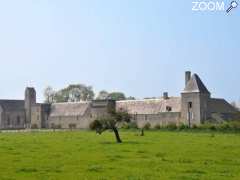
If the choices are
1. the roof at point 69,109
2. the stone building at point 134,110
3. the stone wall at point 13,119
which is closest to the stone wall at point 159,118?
the stone building at point 134,110

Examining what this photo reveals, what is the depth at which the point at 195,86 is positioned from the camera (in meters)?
81.9

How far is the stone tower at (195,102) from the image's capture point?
8031 centimetres

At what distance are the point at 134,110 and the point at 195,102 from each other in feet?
Result: 51.9

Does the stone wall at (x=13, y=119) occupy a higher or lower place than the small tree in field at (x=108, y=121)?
higher

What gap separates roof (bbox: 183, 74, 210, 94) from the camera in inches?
3216

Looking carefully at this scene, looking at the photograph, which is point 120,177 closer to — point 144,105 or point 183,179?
point 183,179

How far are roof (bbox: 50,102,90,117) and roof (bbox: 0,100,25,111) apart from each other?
1396 centimetres

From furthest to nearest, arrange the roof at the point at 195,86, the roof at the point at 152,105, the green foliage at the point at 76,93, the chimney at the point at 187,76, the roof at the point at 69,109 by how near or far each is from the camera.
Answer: the green foliage at the point at 76,93
the roof at the point at 69,109
the chimney at the point at 187,76
the roof at the point at 152,105
the roof at the point at 195,86

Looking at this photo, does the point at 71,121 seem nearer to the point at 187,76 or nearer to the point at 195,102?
the point at 187,76

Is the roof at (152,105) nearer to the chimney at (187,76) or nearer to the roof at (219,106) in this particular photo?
the chimney at (187,76)

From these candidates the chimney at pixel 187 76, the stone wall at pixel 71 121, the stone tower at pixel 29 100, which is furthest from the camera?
the stone tower at pixel 29 100

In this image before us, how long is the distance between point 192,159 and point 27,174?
808 cm

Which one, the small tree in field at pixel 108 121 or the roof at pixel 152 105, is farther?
the roof at pixel 152 105

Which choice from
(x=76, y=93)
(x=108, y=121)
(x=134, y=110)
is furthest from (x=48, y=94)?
(x=108, y=121)
